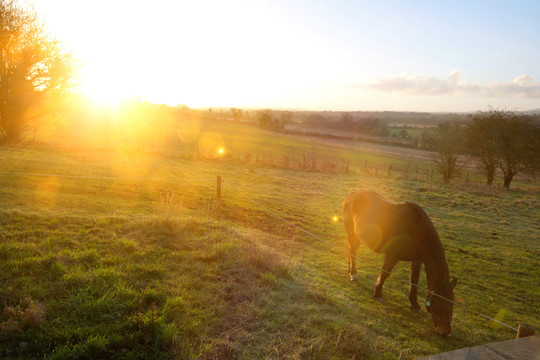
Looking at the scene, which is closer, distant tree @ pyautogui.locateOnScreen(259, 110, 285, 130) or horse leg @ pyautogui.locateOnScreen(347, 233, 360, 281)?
horse leg @ pyautogui.locateOnScreen(347, 233, 360, 281)

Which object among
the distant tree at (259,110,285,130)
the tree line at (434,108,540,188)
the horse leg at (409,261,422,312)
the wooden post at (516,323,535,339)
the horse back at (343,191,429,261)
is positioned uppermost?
the distant tree at (259,110,285,130)

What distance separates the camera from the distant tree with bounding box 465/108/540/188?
27094 millimetres

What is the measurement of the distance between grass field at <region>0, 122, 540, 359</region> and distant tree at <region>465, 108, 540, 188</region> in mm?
18383

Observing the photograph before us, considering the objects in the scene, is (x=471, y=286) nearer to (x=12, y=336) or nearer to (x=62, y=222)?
(x=12, y=336)

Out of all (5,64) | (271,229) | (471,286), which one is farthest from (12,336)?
(5,64)

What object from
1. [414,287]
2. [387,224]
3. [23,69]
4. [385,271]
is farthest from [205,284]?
[23,69]

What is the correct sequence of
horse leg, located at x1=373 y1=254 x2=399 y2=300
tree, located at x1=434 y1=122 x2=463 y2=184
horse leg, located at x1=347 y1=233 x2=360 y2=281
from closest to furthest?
horse leg, located at x1=373 y1=254 x2=399 y2=300
horse leg, located at x1=347 y1=233 x2=360 y2=281
tree, located at x1=434 y1=122 x2=463 y2=184

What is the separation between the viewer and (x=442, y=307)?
518 cm

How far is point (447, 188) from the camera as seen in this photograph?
76.5 ft

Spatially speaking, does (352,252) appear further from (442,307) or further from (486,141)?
(486,141)

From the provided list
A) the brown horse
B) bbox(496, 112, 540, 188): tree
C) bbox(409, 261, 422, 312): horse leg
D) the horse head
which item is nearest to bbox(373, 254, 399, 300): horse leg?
the brown horse

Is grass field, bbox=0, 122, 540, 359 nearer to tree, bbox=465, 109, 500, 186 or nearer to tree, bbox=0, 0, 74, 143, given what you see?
tree, bbox=0, 0, 74, 143

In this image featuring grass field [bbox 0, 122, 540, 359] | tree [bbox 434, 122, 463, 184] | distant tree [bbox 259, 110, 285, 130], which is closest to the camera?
grass field [bbox 0, 122, 540, 359]

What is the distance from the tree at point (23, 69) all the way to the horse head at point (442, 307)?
23618mm
